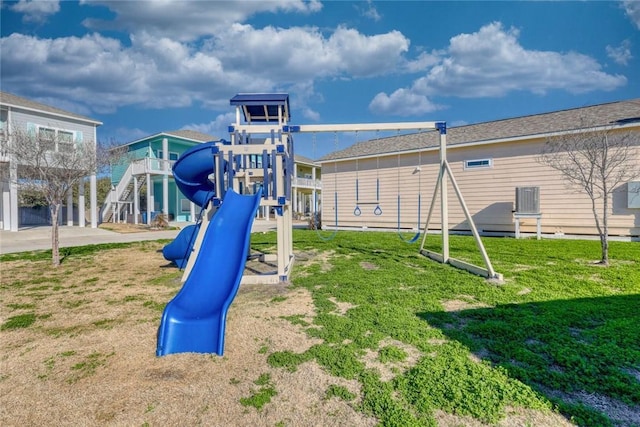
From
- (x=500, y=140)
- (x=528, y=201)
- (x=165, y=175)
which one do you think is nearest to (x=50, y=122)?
(x=165, y=175)

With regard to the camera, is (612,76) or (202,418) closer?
(202,418)

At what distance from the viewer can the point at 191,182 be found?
7.39 meters

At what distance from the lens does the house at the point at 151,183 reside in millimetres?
21781

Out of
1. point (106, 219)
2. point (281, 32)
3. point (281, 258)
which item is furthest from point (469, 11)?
point (106, 219)

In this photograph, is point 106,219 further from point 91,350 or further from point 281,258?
point 91,350

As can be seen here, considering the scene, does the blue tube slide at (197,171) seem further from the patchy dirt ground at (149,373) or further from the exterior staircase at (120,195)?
the exterior staircase at (120,195)

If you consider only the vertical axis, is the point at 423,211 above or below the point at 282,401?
above

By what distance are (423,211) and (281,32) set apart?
10942 millimetres

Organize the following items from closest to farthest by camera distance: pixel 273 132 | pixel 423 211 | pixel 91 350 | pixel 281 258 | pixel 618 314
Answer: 1. pixel 91 350
2. pixel 618 314
3. pixel 281 258
4. pixel 273 132
5. pixel 423 211

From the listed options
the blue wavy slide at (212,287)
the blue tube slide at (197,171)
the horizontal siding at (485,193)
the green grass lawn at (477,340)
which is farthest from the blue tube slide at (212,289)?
the horizontal siding at (485,193)

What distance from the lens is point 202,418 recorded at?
228cm

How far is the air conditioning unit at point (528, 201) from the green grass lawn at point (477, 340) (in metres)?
5.02

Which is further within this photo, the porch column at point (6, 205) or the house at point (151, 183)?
the house at point (151, 183)

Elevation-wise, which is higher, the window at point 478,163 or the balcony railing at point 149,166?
the balcony railing at point 149,166
